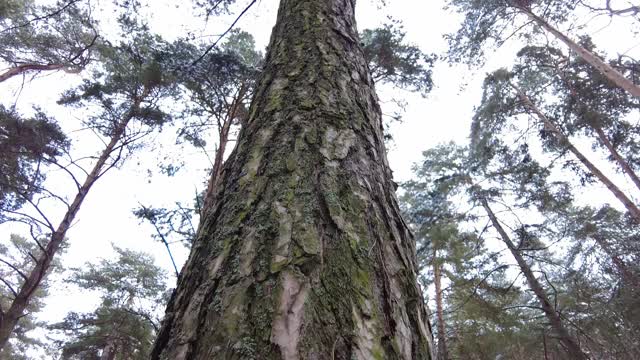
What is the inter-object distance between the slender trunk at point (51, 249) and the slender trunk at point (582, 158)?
12376 millimetres

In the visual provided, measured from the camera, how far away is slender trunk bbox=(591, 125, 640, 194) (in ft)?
31.6

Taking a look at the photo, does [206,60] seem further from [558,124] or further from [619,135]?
[619,135]

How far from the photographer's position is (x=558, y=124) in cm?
1057

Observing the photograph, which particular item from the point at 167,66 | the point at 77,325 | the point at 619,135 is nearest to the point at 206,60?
the point at 167,66

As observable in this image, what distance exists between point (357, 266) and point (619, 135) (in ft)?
44.2

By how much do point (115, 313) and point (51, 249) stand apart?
8.19 m

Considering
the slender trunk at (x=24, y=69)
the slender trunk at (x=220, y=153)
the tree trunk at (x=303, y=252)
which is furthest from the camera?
the slender trunk at (x=24, y=69)

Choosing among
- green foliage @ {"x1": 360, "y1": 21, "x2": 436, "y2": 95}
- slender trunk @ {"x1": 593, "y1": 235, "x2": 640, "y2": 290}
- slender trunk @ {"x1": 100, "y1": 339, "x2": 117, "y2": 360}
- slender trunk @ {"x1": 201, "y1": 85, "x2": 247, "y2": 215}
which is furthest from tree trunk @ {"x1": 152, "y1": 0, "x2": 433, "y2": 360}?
slender trunk @ {"x1": 100, "y1": 339, "x2": 117, "y2": 360}

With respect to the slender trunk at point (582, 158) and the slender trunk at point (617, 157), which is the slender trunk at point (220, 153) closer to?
the slender trunk at point (582, 158)

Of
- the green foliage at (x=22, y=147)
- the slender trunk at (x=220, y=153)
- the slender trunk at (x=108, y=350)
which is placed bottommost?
the slender trunk at (x=108, y=350)

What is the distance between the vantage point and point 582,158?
10.1 metres

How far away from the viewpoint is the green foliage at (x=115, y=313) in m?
11.9

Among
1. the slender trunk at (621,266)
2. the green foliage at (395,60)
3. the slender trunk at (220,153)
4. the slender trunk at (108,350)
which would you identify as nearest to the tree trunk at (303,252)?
the slender trunk at (220,153)

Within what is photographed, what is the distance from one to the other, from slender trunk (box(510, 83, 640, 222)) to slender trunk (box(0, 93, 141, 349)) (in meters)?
12.4
